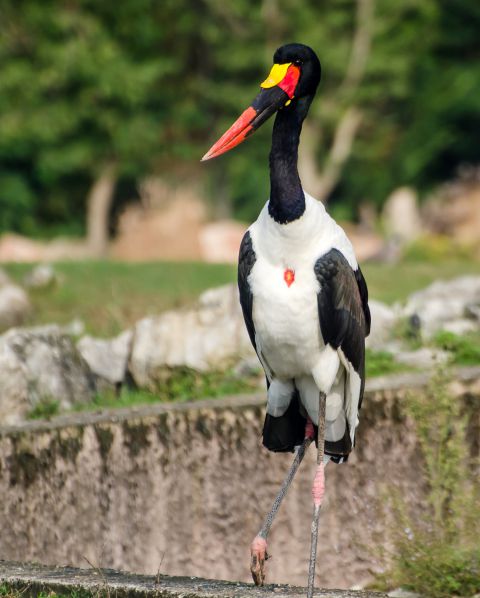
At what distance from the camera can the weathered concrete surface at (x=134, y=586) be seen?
5.98 metres

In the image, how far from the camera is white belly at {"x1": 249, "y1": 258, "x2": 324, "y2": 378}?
6.06 m

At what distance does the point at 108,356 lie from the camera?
1030 cm

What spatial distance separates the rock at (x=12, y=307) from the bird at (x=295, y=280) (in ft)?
21.0

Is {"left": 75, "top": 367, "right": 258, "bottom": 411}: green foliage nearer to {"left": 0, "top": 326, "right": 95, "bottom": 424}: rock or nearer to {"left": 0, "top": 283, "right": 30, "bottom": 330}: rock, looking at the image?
{"left": 0, "top": 326, "right": 95, "bottom": 424}: rock

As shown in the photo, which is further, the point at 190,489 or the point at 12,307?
the point at 12,307

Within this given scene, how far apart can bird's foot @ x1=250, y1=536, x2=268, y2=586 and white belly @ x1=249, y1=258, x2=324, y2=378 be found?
837mm

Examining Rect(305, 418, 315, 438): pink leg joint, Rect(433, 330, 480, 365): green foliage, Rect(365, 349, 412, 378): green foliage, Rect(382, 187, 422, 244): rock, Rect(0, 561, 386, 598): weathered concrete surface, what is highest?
Rect(382, 187, 422, 244): rock

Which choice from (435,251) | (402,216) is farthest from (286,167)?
(402,216)

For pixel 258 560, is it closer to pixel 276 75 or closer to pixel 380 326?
pixel 276 75

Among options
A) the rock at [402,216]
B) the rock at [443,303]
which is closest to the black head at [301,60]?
the rock at [443,303]

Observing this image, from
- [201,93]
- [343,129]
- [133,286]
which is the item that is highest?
[201,93]

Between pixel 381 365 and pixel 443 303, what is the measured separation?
2110 millimetres

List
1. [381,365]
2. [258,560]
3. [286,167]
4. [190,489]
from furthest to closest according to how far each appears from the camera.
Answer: [381,365], [190,489], [258,560], [286,167]

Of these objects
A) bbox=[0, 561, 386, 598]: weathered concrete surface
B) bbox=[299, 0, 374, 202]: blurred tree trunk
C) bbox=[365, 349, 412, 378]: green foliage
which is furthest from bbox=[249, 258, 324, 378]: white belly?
bbox=[299, 0, 374, 202]: blurred tree trunk
